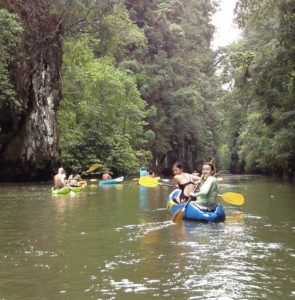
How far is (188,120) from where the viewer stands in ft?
143

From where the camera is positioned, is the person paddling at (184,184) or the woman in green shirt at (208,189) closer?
the woman in green shirt at (208,189)

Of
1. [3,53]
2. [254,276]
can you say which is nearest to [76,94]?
[3,53]

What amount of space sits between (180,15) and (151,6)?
3300 mm

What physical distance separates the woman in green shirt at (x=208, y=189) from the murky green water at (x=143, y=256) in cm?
60

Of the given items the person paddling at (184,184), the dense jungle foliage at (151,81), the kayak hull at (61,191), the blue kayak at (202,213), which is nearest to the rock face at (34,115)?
the dense jungle foliage at (151,81)

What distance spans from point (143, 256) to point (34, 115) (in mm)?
18996

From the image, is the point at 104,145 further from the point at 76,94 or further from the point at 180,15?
the point at 180,15

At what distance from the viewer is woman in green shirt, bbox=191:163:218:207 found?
10.1 metres

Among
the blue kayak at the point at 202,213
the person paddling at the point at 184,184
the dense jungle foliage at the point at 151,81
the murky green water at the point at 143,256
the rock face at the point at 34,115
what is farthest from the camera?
the rock face at the point at 34,115

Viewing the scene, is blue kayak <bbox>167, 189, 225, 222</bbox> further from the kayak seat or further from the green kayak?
the green kayak

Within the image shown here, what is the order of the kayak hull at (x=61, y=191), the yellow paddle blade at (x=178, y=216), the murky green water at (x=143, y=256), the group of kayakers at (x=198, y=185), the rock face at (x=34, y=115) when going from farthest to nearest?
the rock face at (x=34, y=115)
the kayak hull at (x=61, y=191)
the group of kayakers at (x=198, y=185)
the yellow paddle blade at (x=178, y=216)
the murky green water at (x=143, y=256)

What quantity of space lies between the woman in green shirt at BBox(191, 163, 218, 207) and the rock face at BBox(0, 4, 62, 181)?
1502cm

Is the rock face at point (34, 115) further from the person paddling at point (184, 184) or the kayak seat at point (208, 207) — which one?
the kayak seat at point (208, 207)

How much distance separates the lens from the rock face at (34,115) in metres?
23.9
